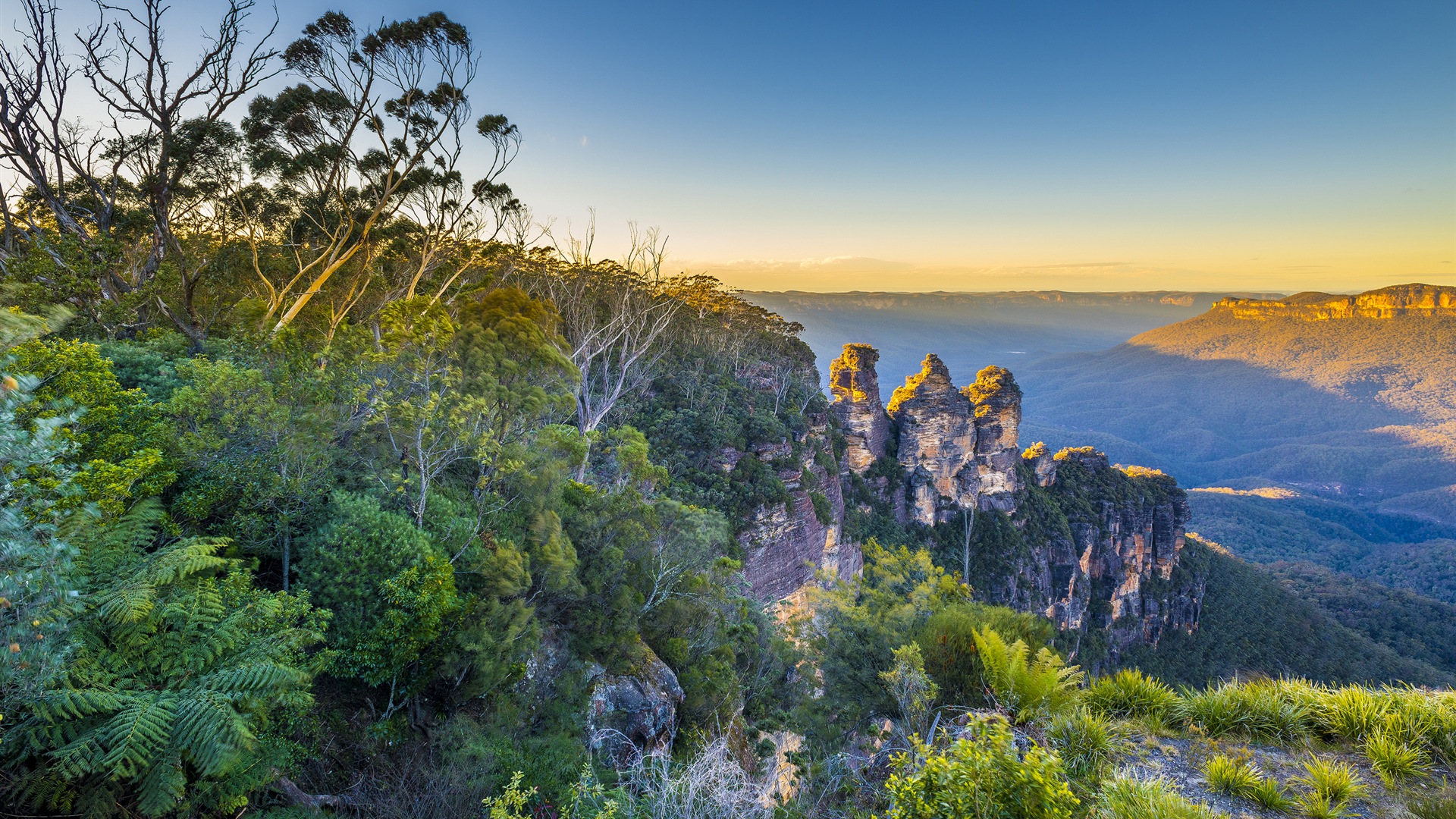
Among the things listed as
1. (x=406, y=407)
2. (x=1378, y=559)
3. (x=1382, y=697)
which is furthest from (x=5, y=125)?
(x=1378, y=559)

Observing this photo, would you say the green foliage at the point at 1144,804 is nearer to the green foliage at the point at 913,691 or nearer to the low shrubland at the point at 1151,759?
the low shrubland at the point at 1151,759

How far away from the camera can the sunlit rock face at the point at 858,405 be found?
161 feet

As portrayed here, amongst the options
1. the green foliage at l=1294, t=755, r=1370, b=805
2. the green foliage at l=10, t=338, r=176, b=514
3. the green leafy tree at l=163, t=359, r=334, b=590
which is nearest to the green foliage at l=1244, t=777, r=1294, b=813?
the green foliage at l=1294, t=755, r=1370, b=805

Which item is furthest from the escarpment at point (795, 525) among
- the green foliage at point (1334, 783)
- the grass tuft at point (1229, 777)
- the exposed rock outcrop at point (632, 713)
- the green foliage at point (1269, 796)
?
the green foliage at point (1334, 783)

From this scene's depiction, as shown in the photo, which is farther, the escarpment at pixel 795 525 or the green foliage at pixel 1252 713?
the escarpment at pixel 795 525

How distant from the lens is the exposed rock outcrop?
1158cm

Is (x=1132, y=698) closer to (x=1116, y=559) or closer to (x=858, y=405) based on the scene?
(x=858, y=405)

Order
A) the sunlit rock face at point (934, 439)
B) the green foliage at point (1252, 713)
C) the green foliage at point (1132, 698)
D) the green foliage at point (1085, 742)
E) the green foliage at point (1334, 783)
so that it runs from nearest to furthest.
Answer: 1. the green foliage at point (1334, 783)
2. the green foliage at point (1085, 742)
3. the green foliage at point (1252, 713)
4. the green foliage at point (1132, 698)
5. the sunlit rock face at point (934, 439)

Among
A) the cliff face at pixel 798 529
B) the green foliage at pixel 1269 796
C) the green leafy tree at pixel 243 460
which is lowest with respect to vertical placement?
the cliff face at pixel 798 529

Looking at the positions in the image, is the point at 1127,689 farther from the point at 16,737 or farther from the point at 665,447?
the point at 665,447

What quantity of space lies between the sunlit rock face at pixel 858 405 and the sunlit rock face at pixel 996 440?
10552 millimetres

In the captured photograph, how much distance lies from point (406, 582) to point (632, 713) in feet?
22.4

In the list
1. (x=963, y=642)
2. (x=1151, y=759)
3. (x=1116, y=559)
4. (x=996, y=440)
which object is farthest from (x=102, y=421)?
(x=1116, y=559)

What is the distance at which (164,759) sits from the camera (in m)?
4.77
